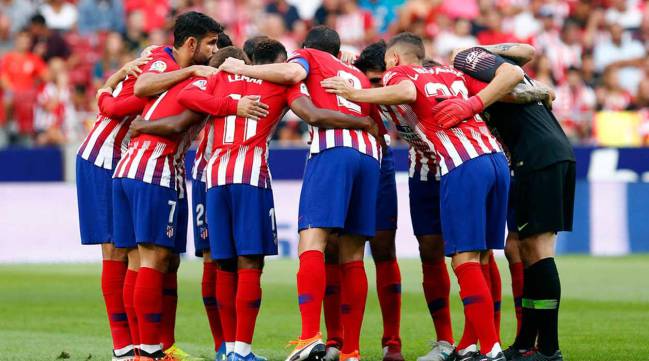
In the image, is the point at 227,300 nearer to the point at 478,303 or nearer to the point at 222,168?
the point at 222,168

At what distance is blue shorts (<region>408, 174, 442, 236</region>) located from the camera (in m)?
8.77

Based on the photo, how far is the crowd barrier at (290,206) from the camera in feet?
56.9

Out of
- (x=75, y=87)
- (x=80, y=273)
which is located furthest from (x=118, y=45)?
(x=80, y=273)

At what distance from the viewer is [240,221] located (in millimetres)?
8062

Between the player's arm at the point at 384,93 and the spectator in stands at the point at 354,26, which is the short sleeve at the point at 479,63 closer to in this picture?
the player's arm at the point at 384,93

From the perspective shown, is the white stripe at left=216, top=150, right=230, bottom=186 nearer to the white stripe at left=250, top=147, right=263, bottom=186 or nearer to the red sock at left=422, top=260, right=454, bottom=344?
the white stripe at left=250, top=147, right=263, bottom=186

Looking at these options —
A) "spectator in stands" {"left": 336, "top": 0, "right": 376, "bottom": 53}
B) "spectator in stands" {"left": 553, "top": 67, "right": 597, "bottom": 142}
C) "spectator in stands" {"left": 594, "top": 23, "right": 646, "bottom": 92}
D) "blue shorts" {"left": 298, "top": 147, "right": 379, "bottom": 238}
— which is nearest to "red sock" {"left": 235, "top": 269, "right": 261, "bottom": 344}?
"blue shorts" {"left": 298, "top": 147, "right": 379, "bottom": 238}

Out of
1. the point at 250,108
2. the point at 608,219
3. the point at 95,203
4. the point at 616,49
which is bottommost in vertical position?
the point at 608,219

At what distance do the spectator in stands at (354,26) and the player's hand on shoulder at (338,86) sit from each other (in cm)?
1360

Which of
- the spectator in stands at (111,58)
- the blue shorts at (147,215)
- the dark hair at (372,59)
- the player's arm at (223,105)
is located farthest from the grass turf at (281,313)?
the spectator in stands at (111,58)

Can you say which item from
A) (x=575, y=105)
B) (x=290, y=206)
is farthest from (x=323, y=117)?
(x=575, y=105)

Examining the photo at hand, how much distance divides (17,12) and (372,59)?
45.8 feet

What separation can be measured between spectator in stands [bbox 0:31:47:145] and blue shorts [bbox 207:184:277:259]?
38.2 ft

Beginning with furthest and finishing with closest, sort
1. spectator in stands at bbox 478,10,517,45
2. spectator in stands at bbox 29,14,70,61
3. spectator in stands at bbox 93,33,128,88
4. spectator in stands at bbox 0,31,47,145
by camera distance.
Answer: spectator in stands at bbox 478,10,517,45 → spectator in stands at bbox 93,33,128,88 → spectator in stands at bbox 29,14,70,61 → spectator in stands at bbox 0,31,47,145
